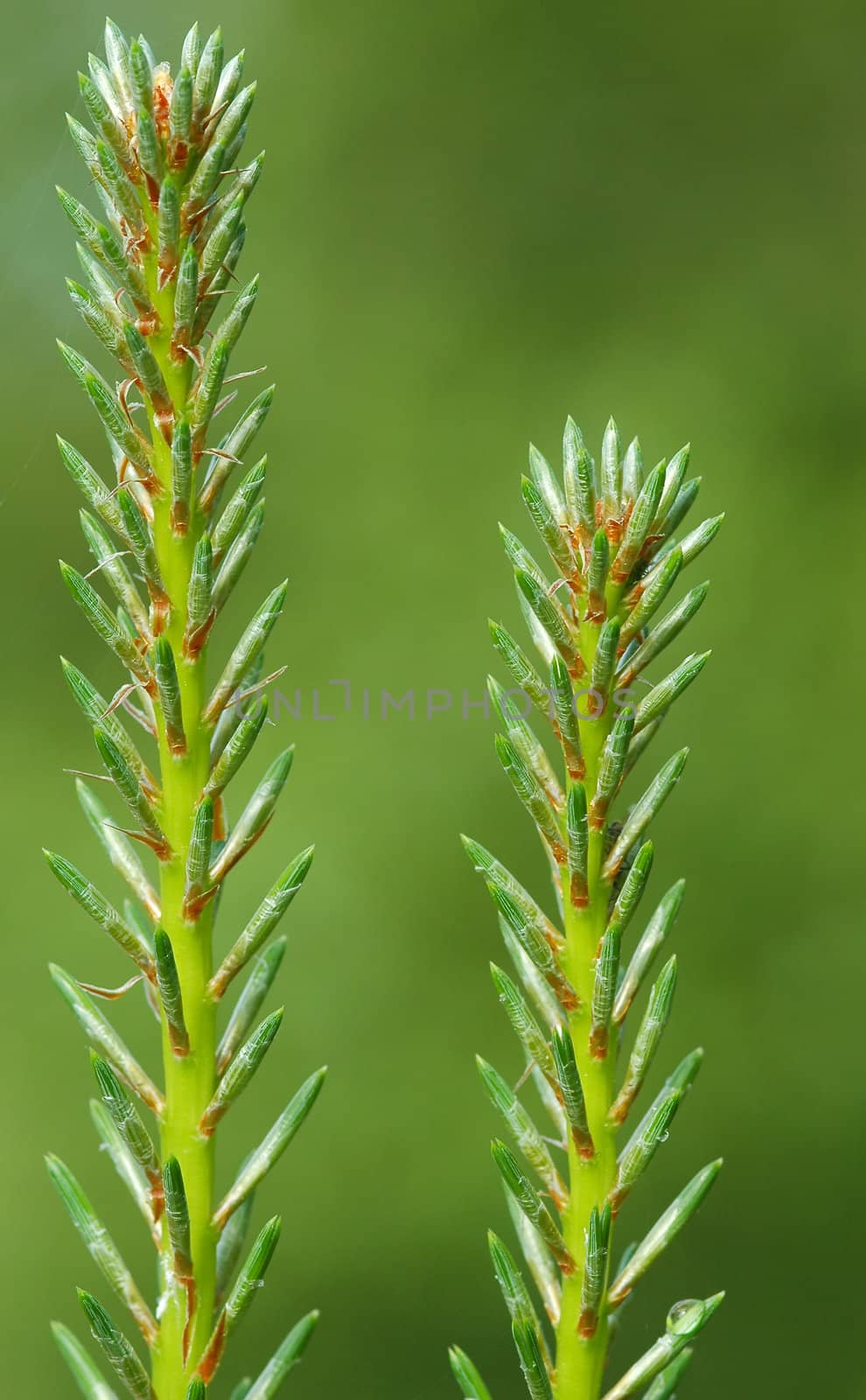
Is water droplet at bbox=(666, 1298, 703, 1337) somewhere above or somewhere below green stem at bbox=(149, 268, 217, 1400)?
below

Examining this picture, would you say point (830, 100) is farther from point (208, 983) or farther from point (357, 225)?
point (208, 983)

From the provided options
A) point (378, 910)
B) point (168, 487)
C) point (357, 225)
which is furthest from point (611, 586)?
point (357, 225)

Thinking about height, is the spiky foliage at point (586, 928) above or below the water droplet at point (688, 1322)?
above
